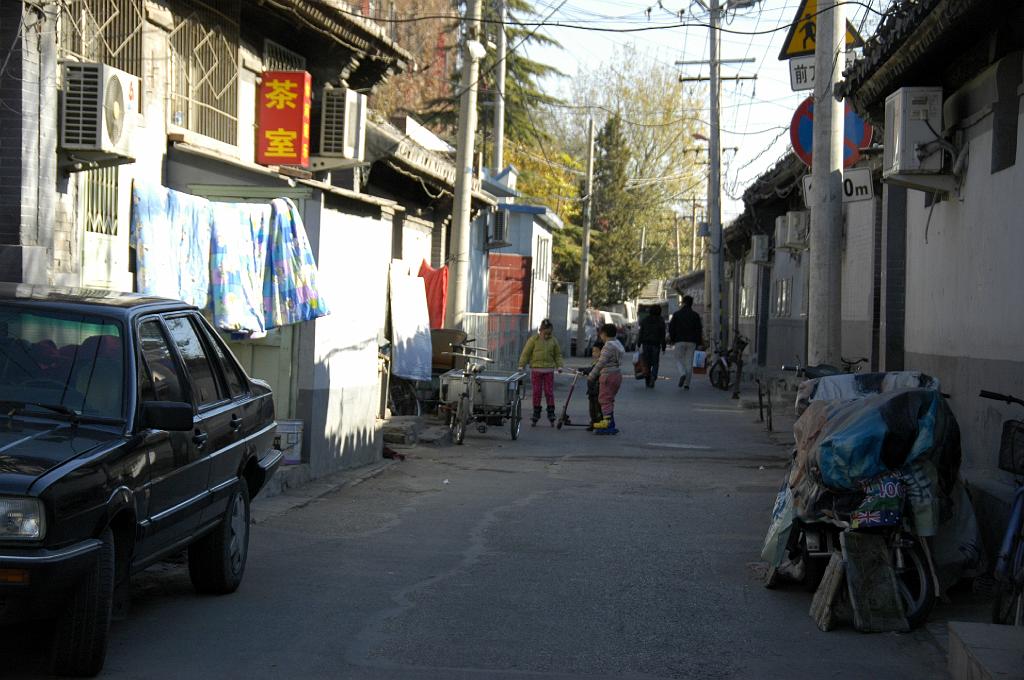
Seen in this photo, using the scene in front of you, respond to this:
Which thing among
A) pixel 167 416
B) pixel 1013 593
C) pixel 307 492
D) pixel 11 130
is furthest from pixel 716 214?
pixel 167 416

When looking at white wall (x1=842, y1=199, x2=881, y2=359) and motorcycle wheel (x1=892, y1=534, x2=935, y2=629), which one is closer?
motorcycle wheel (x1=892, y1=534, x2=935, y2=629)

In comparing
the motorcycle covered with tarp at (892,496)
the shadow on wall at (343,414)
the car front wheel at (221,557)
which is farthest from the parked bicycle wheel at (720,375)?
the car front wheel at (221,557)

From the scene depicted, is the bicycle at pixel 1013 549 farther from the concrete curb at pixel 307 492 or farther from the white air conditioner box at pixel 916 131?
the concrete curb at pixel 307 492

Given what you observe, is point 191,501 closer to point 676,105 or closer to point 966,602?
point 966,602

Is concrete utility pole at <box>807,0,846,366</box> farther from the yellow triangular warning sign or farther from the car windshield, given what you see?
the car windshield

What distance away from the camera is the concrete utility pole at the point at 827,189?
13734 mm

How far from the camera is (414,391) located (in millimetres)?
19094

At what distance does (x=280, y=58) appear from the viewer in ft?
54.1

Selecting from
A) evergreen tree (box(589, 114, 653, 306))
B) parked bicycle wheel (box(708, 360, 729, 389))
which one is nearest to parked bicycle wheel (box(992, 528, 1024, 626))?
parked bicycle wheel (box(708, 360, 729, 389))

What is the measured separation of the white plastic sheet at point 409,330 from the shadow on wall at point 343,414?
3.32m

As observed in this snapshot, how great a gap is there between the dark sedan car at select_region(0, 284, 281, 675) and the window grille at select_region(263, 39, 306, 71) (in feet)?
30.2

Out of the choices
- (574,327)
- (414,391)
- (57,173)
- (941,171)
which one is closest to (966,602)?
(941,171)

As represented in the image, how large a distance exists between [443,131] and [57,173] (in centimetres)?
3687

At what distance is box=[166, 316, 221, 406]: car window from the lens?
22.4 feet
